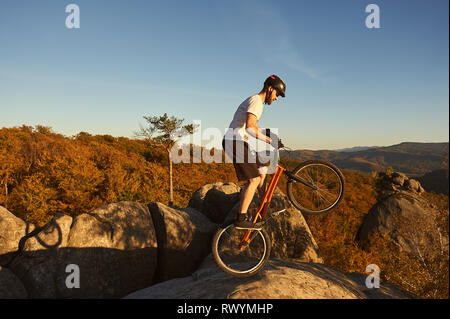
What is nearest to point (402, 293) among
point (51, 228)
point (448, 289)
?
point (448, 289)

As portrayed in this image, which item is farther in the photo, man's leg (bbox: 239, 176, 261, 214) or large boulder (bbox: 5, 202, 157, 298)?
large boulder (bbox: 5, 202, 157, 298)

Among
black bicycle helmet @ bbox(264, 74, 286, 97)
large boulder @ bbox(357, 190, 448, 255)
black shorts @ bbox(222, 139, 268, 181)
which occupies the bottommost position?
large boulder @ bbox(357, 190, 448, 255)

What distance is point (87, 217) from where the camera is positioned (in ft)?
28.6

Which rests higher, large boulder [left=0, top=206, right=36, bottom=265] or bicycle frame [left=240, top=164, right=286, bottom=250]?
bicycle frame [left=240, top=164, right=286, bottom=250]

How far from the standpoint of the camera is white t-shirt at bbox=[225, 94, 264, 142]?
452 centimetres

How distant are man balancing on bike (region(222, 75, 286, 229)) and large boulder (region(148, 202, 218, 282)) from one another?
5.98 meters

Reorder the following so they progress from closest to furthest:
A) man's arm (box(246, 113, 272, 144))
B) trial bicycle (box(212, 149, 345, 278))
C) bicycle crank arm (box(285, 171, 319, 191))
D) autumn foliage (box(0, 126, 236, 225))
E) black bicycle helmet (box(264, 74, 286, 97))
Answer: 1. man's arm (box(246, 113, 272, 144))
2. black bicycle helmet (box(264, 74, 286, 97))
3. trial bicycle (box(212, 149, 345, 278))
4. bicycle crank arm (box(285, 171, 319, 191))
5. autumn foliage (box(0, 126, 236, 225))

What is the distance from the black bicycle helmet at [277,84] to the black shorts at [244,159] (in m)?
1.23

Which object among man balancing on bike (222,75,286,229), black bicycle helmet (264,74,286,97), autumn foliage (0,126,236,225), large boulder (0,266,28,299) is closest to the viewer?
man balancing on bike (222,75,286,229)

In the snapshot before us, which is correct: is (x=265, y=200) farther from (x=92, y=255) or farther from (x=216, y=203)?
(x=216, y=203)

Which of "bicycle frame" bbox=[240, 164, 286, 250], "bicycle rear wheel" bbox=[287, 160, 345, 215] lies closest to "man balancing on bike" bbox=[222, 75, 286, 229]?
"bicycle frame" bbox=[240, 164, 286, 250]

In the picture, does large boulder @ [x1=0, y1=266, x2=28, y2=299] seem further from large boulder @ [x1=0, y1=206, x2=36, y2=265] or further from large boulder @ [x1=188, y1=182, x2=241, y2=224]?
large boulder @ [x1=188, y1=182, x2=241, y2=224]
